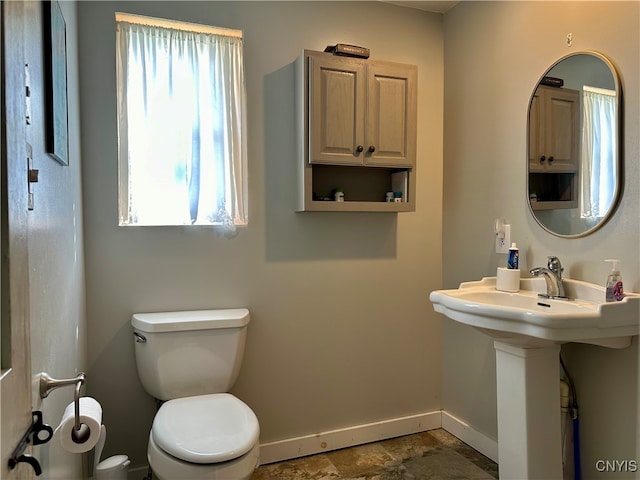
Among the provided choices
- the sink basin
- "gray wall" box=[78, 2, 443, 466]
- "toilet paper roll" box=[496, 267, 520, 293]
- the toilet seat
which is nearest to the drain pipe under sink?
the sink basin

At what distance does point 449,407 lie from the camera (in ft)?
8.59

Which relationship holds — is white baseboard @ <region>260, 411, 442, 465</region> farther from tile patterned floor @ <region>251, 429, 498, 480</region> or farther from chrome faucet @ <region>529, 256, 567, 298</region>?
chrome faucet @ <region>529, 256, 567, 298</region>

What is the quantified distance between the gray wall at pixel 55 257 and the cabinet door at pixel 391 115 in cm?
133

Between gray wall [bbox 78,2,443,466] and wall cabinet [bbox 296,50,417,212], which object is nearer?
gray wall [bbox 78,2,443,466]

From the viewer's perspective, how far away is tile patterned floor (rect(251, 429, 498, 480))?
7.07 feet

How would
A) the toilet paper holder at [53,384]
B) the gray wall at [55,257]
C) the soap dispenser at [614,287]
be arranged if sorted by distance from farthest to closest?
the soap dispenser at [614,287] < the gray wall at [55,257] < the toilet paper holder at [53,384]

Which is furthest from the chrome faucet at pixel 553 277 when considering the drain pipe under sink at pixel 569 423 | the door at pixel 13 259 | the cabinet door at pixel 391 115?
the door at pixel 13 259

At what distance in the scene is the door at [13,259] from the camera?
61 centimetres

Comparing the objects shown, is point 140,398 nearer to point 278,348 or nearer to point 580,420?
point 278,348

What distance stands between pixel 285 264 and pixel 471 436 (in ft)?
4.60

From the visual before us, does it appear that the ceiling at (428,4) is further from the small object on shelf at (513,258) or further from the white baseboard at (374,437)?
the white baseboard at (374,437)

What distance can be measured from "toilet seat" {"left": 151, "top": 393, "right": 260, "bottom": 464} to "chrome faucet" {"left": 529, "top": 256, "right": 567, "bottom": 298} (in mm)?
1312

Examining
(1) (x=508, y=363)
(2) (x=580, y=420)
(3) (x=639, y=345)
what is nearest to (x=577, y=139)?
(3) (x=639, y=345)

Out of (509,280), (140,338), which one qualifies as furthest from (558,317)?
(140,338)
